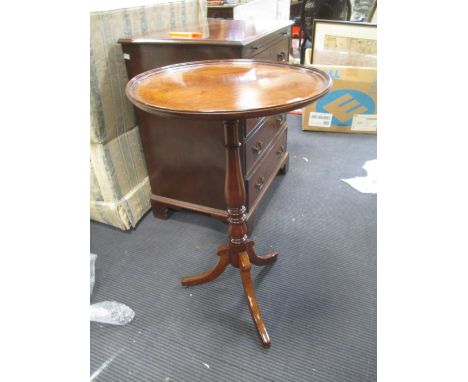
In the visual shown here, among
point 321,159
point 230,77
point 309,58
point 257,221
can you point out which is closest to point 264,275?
point 257,221

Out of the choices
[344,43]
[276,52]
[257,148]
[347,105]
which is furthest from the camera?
[344,43]

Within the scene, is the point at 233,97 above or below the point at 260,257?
above

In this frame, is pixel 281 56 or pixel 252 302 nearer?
pixel 252 302

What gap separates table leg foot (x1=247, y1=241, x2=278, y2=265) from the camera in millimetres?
1361

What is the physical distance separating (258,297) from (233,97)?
32.3 inches

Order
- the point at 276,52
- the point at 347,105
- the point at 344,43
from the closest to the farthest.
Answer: the point at 276,52
the point at 347,105
the point at 344,43

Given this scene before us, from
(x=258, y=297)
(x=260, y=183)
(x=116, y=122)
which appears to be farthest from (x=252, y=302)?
(x=116, y=122)

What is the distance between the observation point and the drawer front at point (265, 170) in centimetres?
159

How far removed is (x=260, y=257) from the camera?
143 centimetres

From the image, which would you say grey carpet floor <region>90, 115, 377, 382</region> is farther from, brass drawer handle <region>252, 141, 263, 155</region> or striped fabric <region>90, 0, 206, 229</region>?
brass drawer handle <region>252, 141, 263, 155</region>

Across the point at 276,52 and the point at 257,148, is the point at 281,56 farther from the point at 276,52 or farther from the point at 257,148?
the point at 257,148

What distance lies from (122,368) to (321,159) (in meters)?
1.82

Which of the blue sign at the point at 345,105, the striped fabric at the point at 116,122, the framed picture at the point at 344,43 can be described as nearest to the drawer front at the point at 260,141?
the striped fabric at the point at 116,122

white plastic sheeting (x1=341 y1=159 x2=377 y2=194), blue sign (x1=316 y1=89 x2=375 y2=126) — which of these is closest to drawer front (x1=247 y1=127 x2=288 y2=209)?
white plastic sheeting (x1=341 y1=159 x2=377 y2=194)
